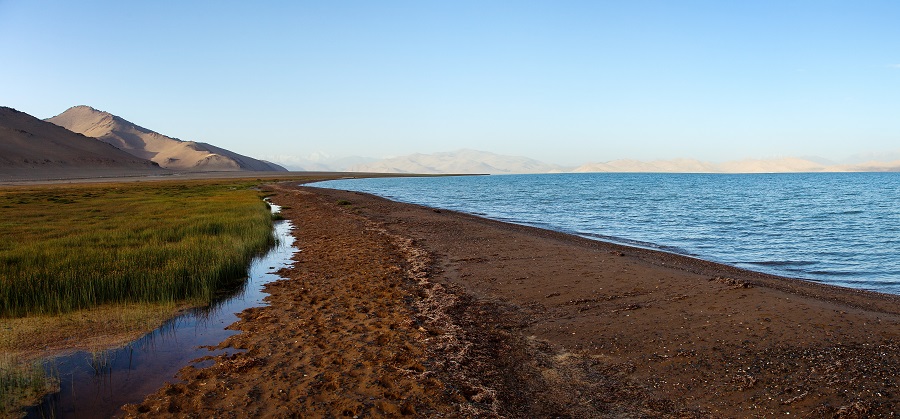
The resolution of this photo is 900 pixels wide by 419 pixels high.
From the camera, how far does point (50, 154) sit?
139125mm

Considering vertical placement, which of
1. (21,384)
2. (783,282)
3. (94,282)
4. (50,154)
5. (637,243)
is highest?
(50,154)

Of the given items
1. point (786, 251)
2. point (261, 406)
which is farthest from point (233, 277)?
point (786, 251)

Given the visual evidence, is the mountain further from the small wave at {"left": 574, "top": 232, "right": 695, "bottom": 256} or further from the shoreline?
the shoreline

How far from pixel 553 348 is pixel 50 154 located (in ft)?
551

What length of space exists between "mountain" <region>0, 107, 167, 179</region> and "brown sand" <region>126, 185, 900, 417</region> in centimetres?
12608

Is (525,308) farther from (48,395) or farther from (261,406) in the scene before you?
(48,395)

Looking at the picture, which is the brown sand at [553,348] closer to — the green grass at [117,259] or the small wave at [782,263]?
the green grass at [117,259]

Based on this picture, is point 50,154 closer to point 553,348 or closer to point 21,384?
point 21,384

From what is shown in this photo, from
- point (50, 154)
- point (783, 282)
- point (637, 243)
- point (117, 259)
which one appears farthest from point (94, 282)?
point (50, 154)

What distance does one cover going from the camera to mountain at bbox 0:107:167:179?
399 ft

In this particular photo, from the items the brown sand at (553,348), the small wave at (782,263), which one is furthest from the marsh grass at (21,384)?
the small wave at (782,263)

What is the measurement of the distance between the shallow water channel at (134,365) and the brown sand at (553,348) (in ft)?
1.58

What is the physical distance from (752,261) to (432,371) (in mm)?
15947

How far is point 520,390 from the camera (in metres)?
7.46
